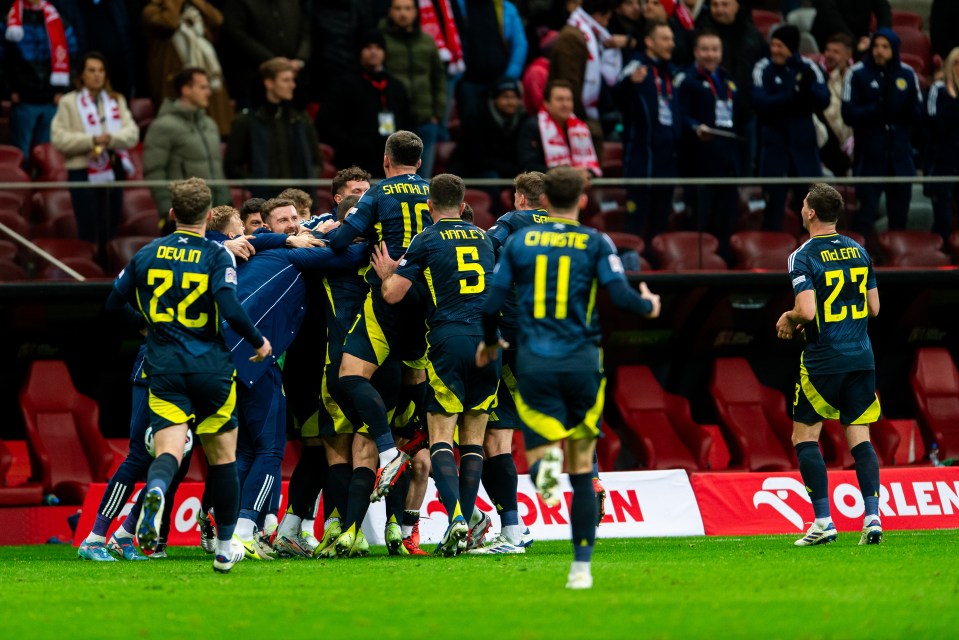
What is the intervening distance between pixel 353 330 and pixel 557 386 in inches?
99.2

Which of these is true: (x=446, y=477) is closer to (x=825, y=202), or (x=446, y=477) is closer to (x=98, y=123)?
(x=825, y=202)

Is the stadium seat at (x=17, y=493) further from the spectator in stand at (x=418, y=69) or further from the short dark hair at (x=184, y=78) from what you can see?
the spectator in stand at (x=418, y=69)

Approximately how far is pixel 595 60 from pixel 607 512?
584 centimetres

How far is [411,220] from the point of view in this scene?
9.78 metres

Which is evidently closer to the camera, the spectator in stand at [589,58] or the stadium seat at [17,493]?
the stadium seat at [17,493]

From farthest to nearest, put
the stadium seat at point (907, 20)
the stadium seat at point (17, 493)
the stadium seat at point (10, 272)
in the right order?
the stadium seat at point (907, 20) < the stadium seat at point (10, 272) < the stadium seat at point (17, 493)

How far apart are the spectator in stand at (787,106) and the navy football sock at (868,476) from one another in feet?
19.0

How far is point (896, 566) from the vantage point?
826cm

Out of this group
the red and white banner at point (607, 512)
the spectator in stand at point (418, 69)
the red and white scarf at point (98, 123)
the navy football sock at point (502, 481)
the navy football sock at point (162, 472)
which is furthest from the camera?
the spectator in stand at point (418, 69)

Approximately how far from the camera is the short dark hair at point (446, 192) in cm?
929

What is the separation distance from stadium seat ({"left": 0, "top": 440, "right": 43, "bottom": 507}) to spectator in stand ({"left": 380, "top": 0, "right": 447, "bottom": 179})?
502cm

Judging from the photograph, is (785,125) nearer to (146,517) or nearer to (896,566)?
(896,566)

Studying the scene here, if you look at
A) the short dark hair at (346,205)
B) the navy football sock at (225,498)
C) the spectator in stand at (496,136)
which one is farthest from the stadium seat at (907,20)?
the navy football sock at (225,498)

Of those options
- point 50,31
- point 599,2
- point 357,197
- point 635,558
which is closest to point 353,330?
point 357,197
